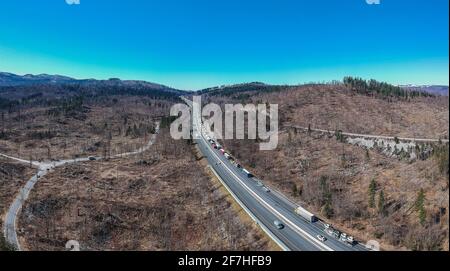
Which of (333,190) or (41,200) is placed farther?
(333,190)

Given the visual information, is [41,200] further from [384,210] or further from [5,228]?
[384,210]

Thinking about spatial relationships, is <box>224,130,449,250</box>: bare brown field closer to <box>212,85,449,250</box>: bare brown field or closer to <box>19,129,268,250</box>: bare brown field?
<box>212,85,449,250</box>: bare brown field

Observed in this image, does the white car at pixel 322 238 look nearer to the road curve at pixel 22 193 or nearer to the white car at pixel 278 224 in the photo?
the white car at pixel 278 224

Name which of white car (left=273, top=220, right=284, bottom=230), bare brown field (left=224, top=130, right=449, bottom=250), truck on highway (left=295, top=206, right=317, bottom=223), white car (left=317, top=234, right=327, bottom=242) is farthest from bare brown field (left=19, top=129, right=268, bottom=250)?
bare brown field (left=224, top=130, right=449, bottom=250)

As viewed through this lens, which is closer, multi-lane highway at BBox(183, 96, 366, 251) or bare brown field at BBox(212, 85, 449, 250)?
multi-lane highway at BBox(183, 96, 366, 251)

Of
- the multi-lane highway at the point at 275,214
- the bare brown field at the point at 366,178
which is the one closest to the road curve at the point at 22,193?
the multi-lane highway at the point at 275,214
